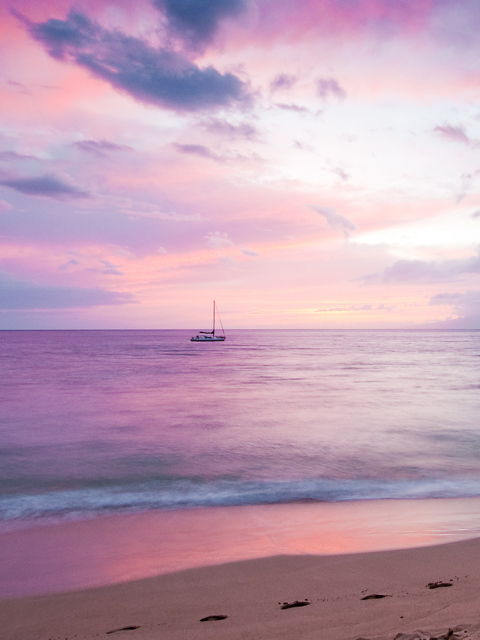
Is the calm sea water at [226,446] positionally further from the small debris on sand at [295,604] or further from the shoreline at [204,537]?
the small debris on sand at [295,604]

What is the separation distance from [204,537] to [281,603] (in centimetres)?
257

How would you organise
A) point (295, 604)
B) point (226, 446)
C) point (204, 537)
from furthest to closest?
point (226, 446), point (204, 537), point (295, 604)

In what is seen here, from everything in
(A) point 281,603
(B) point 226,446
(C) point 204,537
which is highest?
(A) point 281,603

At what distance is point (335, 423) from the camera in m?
18.7

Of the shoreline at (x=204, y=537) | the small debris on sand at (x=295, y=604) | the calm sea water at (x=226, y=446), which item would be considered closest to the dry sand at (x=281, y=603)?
the small debris on sand at (x=295, y=604)

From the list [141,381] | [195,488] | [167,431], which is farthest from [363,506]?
[141,381]

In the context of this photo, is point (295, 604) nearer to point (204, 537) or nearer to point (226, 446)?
point (204, 537)

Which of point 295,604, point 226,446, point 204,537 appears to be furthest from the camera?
point 226,446

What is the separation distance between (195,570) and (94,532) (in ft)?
8.29

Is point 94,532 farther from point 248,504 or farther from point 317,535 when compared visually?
point 317,535

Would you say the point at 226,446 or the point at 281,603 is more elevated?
the point at 281,603

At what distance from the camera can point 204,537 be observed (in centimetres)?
708

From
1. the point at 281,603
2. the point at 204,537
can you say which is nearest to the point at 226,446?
the point at 204,537

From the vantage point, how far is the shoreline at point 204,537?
233 inches
